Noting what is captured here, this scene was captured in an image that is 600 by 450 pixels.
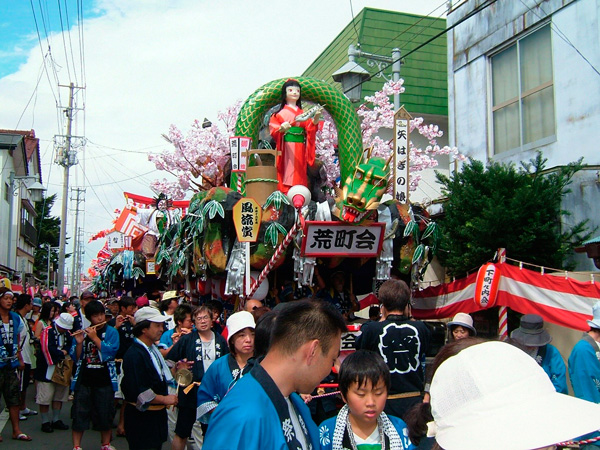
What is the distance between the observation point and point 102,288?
2141 cm

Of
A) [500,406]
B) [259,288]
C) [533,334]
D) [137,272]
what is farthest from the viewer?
[137,272]

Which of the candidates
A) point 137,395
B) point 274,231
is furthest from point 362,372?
point 274,231

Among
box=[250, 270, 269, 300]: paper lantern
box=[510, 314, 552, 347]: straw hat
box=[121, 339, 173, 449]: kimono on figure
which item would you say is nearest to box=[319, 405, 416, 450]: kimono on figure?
box=[510, 314, 552, 347]: straw hat

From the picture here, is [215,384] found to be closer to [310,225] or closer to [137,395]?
[137,395]

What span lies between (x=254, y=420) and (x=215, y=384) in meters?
2.87

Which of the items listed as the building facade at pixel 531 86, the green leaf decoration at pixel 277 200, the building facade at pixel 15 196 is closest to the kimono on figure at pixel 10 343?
the green leaf decoration at pixel 277 200

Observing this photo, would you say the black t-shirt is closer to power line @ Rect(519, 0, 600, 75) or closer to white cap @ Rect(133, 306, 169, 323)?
white cap @ Rect(133, 306, 169, 323)

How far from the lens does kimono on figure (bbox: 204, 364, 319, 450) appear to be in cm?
210

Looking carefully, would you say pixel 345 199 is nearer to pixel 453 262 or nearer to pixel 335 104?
pixel 335 104

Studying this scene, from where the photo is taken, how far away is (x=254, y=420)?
6.99 ft

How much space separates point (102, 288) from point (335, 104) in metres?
14.6

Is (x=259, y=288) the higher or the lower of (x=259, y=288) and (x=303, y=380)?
the higher

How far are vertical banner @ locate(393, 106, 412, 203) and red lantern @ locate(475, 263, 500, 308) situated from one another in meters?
1.60

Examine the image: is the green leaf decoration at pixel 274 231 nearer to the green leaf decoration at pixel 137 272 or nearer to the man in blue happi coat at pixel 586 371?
the man in blue happi coat at pixel 586 371
